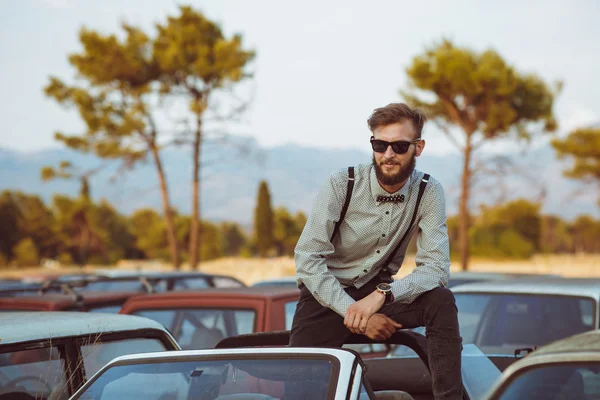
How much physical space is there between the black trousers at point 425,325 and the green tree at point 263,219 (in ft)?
200

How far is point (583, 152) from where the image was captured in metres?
45.8

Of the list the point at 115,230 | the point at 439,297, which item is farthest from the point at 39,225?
the point at 439,297

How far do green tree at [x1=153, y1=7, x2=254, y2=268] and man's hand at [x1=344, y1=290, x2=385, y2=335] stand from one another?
29.6 meters

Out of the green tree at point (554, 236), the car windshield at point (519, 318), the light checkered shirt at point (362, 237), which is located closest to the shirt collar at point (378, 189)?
the light checkered shirt at point (362, 237)

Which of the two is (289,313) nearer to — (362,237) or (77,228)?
(362,237)

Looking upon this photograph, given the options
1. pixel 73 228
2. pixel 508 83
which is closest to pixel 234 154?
pixel 508 83

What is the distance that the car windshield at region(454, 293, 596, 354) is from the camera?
247 inches

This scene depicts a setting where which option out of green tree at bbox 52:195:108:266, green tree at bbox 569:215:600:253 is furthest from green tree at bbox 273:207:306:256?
green tree at bbox 569:215:600:253

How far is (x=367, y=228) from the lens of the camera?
3.71 meters

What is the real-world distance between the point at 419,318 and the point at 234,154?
30.7 meters

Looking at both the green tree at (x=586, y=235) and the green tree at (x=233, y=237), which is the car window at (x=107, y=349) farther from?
the green tree at (x=233, y=237)

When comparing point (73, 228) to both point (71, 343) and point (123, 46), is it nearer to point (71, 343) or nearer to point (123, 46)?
point (123, 46)

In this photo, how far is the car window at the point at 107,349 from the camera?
13.5 ft

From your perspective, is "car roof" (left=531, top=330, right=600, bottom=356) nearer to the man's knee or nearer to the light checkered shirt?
the man's knee
